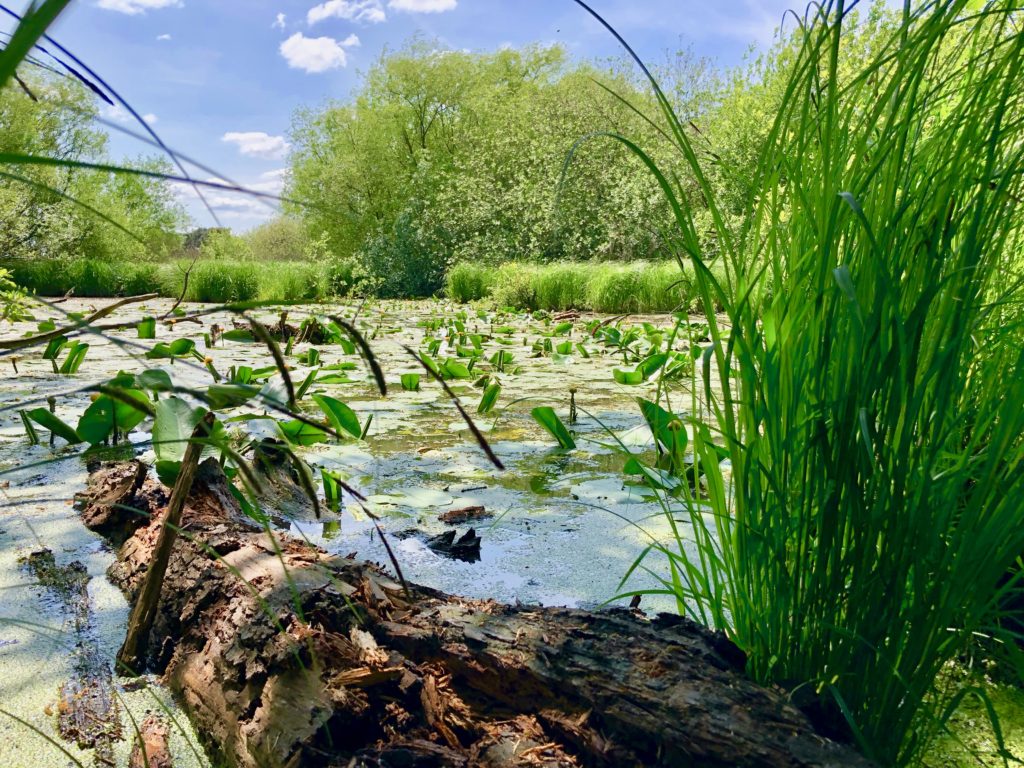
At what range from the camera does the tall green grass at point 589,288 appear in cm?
805

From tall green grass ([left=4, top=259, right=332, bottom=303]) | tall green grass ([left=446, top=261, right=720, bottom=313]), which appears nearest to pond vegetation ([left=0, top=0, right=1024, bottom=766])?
tall green grass ([left=446, top=261, right=720, bottom=313])

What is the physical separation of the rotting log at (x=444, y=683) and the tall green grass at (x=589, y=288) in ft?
22.4

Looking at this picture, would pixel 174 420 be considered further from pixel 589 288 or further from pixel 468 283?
pixel 468 283

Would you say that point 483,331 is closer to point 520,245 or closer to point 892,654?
point 892,654

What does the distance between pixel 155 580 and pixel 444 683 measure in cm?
47

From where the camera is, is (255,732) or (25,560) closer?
(255,732)

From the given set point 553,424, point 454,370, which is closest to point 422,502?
point 553,424

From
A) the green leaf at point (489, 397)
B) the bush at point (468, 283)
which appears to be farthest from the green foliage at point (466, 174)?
the green leaf at point (489, 397)

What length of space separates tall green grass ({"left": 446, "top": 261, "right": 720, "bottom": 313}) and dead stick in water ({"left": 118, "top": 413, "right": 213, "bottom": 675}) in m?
6.84

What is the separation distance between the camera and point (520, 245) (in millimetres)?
13141

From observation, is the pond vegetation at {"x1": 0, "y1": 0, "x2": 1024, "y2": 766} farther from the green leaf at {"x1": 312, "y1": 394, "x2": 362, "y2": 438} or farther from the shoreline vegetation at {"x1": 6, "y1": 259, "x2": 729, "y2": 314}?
the shoreline vegetation at {"x1": 6, "y1": 259, "x2": 729, "y2": 314}

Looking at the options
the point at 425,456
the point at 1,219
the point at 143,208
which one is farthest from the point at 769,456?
the point at 143,208

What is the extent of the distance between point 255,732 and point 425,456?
1393 mm

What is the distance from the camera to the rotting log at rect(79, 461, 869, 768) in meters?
0.75
